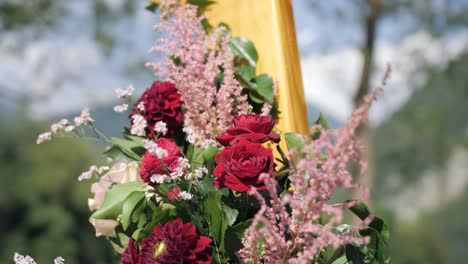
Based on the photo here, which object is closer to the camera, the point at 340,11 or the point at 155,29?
the point at 155,29

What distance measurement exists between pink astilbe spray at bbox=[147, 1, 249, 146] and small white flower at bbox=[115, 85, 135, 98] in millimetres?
85

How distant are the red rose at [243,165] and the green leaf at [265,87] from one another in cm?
40

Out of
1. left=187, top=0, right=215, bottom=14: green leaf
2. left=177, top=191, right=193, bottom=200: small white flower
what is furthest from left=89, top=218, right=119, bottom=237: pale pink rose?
left=187, top=0, right=215, bottom=14: green leaf

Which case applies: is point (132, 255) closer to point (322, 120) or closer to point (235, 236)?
point (235, 236)

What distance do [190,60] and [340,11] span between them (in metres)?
7.67

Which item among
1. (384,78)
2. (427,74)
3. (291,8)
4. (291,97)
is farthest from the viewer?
(427,74)

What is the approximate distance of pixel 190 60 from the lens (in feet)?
4.04

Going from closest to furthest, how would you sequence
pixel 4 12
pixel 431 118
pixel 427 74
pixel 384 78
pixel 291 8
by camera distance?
pixel 384 78, pixel 291 8, pixel 427 74, pixel 4 12, pixel 431 118

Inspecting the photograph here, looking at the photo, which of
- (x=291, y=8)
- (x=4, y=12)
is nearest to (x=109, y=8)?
(x=4, y=12)

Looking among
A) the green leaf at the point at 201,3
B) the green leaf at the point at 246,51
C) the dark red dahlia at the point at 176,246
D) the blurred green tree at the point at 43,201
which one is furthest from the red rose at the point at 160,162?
the blurred green tree at the point at 43,201

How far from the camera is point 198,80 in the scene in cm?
120

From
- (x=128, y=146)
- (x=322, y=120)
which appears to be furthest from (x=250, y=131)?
(x=128, y=146)

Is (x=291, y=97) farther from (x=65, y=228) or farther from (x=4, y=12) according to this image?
(x=65, y=228)

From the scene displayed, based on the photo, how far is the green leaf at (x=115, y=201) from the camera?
1.28 m
